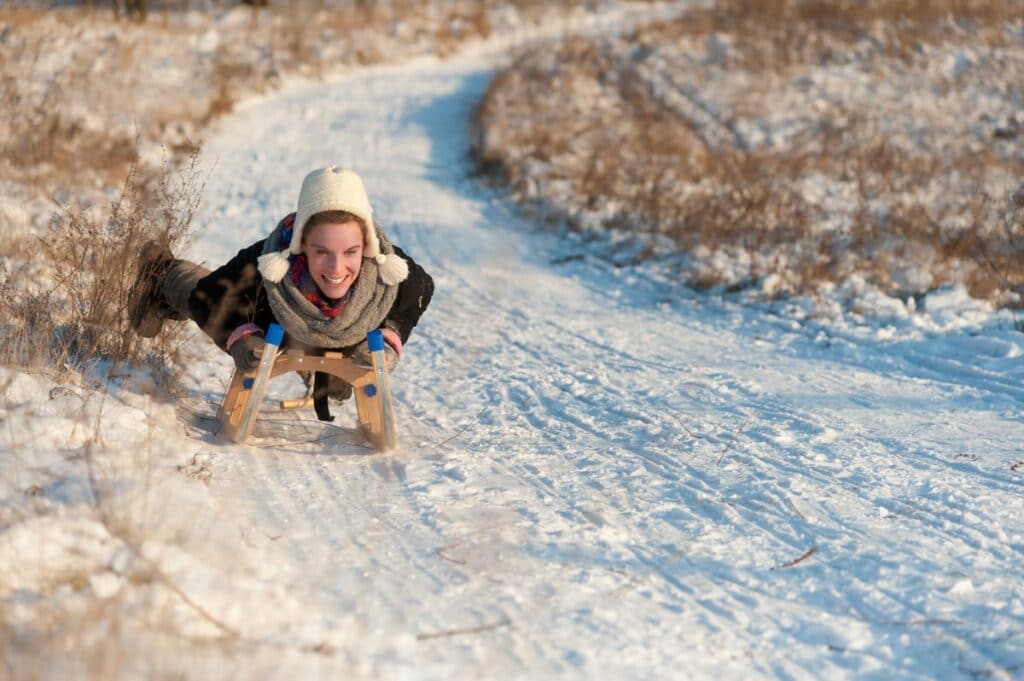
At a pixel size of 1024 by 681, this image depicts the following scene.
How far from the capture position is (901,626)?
290 cm

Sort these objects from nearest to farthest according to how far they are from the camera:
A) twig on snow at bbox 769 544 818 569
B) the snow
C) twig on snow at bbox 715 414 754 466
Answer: the snow < twig on snow at bbox 769 544 818 569 < twig on snow at bbox 715 414 754 466

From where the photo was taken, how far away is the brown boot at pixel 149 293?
14.9 feet

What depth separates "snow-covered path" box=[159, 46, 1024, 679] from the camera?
2.79 m

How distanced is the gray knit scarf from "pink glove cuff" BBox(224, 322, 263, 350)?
13 cm

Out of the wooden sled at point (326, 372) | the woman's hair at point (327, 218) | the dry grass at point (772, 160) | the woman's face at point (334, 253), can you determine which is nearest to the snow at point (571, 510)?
the wooden sled at point (326, 372)

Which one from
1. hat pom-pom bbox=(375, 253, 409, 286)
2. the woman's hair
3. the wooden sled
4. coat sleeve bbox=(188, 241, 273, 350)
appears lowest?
the wooden sled

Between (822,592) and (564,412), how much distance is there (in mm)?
1884

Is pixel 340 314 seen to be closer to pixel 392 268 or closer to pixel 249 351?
pixel 392 268

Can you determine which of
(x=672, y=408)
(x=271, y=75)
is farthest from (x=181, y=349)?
(x=271, y=75)

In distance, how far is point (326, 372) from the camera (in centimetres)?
421

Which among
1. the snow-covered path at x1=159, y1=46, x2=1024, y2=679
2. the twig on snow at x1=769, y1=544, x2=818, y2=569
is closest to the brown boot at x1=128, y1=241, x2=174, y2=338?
the snow-covered path at x1=159, y1=46, x2=1024, y2=679

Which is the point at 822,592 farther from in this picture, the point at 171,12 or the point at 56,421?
the point at 171,12

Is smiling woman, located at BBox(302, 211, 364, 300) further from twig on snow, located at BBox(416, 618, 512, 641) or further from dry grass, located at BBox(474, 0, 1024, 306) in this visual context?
dry grass, located at BBox(474, 0, 1024, 306)

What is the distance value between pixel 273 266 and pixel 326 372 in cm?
50
